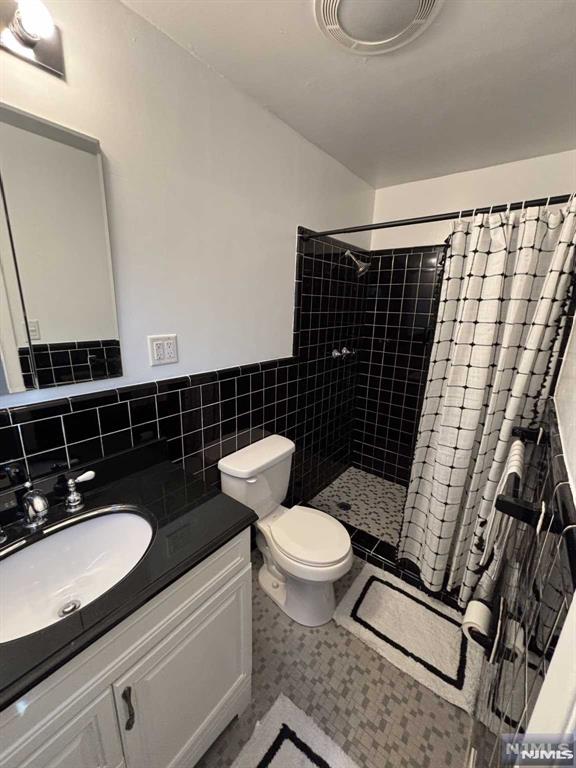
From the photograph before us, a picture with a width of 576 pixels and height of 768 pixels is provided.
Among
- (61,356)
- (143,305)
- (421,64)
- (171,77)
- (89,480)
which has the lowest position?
(89,480)

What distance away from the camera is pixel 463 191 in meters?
2.06

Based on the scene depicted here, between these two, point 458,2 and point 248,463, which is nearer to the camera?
point 458,2

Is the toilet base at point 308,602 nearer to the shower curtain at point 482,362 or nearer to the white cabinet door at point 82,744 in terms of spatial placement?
the shower curtain at point 482,362

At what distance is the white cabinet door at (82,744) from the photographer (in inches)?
23.1

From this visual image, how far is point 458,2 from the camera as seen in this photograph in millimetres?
894

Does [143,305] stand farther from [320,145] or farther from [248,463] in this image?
[320,145]

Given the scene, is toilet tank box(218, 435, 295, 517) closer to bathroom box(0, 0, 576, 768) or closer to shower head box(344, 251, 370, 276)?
bathroom box(0, 0, 576, 768)

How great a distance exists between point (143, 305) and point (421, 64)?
4.45 ft

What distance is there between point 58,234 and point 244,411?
1025 millimetres

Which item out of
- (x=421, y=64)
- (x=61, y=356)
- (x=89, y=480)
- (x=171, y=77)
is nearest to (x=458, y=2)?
(x=421, y=64)

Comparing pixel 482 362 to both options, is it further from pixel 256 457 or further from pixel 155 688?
pixel 155 688

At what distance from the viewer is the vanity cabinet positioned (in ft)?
1.96

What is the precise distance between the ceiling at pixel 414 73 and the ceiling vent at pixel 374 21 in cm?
5

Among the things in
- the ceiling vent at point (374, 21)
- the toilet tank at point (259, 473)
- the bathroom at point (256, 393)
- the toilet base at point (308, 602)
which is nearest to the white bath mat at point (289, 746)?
the bathroom at point (256, 393)
